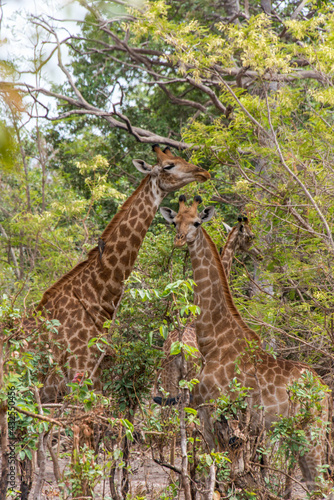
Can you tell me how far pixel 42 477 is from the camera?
3.96 m

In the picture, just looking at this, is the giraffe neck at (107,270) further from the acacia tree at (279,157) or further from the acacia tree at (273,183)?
the acacia tree at (279,157)

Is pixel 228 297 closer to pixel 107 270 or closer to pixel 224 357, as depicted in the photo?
pixel 224 357

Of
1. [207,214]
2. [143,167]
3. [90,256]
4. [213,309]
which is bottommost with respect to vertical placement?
[213,309]

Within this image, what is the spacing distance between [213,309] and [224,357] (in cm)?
61

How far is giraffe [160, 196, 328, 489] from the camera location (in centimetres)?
553

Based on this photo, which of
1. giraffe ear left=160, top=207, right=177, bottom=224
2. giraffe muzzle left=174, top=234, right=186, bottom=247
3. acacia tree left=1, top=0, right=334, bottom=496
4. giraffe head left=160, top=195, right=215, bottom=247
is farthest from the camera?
acacia tree left=1, top=0, right=334, bottom=496

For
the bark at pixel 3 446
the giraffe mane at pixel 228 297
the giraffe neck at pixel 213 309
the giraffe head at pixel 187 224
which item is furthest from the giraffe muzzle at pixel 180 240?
the bark at pixel 3 446

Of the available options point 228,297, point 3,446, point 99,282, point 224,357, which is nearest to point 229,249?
point 228,297

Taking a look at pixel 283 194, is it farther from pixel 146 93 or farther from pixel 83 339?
pixel 146 93

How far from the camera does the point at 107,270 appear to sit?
20.8 feet

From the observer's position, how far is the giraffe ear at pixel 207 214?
6.66 meters

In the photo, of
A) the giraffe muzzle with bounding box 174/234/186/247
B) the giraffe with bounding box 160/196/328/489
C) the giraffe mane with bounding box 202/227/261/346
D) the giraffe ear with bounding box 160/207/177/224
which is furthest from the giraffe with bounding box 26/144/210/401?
the giraffe mane with bounding box 202/227/261/346

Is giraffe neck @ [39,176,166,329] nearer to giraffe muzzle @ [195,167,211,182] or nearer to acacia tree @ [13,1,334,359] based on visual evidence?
giraffe muzzle @ [195,167,211,182]

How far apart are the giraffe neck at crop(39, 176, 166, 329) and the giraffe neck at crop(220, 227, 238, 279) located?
1743mm
